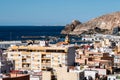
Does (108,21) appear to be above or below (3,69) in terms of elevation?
above

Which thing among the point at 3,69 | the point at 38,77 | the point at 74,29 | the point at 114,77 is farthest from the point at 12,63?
the point at 74,29

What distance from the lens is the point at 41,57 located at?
152 feet

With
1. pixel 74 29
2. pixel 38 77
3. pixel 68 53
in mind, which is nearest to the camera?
pixel 38 77

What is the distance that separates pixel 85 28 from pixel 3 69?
157919 mm

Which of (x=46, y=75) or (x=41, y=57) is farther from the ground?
(x=41, y=57)

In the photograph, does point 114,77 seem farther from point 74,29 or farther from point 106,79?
point 74,29

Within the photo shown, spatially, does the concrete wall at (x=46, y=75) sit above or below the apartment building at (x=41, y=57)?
below

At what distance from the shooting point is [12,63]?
140ft

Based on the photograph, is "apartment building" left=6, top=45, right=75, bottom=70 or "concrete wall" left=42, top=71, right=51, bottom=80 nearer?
"concrete wall" left=42, top=71, right=51, bottom=80

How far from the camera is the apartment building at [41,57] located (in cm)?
4588

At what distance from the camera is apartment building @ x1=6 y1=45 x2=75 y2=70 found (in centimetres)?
4588

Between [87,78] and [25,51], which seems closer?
[87,78]

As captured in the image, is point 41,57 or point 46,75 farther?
point 41,57

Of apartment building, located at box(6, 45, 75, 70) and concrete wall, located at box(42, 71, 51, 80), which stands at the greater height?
apartment building, located at box(6, 45, 75, 70)
